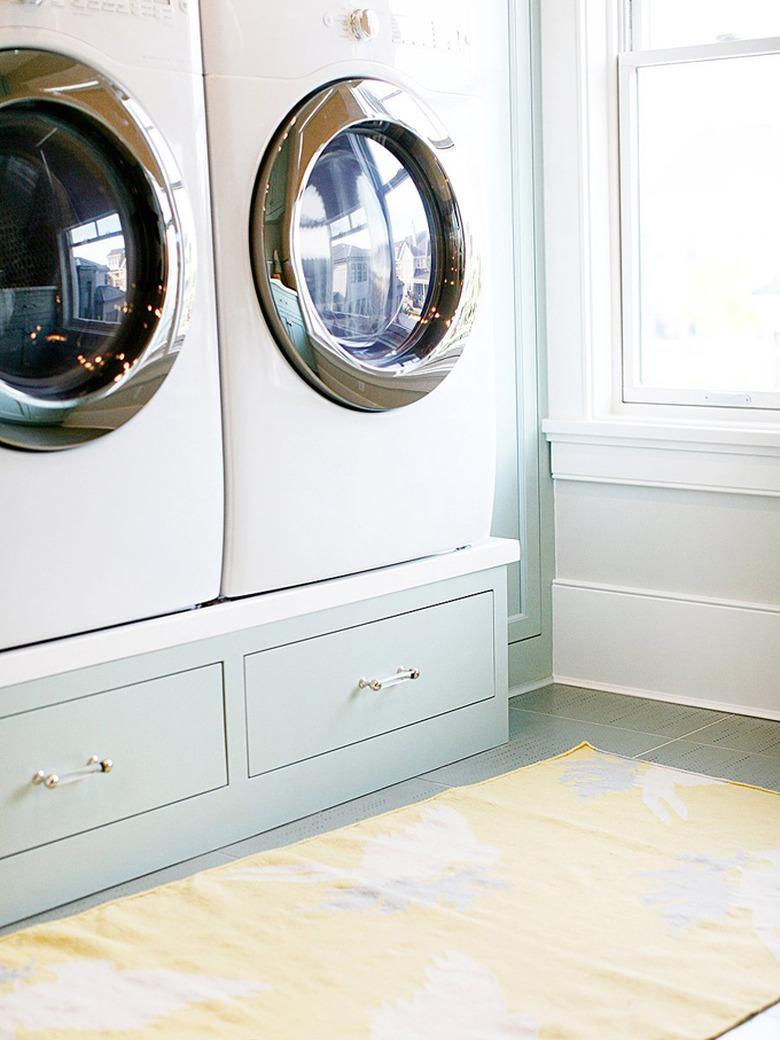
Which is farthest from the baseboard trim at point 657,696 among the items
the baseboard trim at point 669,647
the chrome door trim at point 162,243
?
the chrome door trim at point 162,243

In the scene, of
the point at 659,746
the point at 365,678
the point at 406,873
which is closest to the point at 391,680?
the point at 365,678

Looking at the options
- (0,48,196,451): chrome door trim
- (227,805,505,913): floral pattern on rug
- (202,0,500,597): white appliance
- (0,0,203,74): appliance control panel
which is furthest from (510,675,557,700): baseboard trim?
(0,0,203,74): appliance control panel

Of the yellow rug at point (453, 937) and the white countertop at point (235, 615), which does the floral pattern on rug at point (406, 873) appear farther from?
the white countertop at point (235, 615)

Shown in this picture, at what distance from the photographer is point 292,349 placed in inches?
95.0

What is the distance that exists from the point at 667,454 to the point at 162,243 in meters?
1.44

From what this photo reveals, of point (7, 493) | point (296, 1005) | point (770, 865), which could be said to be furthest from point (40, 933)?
point (770, 865)

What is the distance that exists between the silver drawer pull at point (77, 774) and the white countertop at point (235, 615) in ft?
0.52

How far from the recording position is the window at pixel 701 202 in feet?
10.2

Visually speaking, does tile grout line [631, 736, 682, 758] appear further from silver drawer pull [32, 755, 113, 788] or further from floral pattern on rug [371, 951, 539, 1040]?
silver drawer pull [32, 755, 113, 788]

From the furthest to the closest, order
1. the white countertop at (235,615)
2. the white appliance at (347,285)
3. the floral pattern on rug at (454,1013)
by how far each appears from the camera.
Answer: the white appliance at (347,285) → the white countertop at (235,615) → the floral pattern on rug at (454,1013)

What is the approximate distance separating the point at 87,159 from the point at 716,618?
1.80 metres

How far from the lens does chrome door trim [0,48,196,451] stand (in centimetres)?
202

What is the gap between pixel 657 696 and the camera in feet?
10.8

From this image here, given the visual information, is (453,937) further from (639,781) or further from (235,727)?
(639,781)
